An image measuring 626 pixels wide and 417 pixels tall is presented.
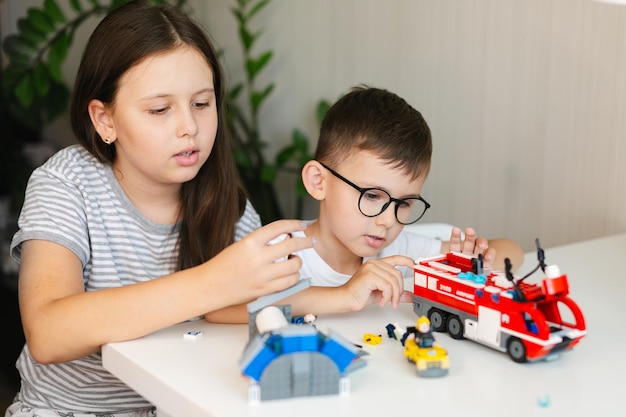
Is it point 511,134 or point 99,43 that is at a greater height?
point 99,43

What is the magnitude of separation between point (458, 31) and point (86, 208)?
1145 mm

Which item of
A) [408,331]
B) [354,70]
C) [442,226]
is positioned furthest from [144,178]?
[354,70]

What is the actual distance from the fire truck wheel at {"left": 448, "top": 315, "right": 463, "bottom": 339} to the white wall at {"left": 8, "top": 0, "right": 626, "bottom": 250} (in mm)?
858

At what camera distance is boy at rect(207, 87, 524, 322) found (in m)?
1.23

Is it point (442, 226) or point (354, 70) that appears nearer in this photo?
point (442, 226)

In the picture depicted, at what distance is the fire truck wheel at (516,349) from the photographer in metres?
0.91

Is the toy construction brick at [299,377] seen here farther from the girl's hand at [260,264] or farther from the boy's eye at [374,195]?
the boy's eye at [374,195]

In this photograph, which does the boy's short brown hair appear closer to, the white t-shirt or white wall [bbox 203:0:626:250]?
the white t-shirt

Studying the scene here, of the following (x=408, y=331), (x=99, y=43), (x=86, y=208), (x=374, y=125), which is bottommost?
(x=408, y=331)

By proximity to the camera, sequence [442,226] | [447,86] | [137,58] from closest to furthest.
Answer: [137,58], [442,226], [447,86]

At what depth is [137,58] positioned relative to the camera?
122 centimetres

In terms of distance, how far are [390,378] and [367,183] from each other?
0.42 m

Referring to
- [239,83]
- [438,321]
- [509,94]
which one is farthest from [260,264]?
[239,83]

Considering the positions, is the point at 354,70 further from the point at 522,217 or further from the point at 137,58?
the point at 137,58
